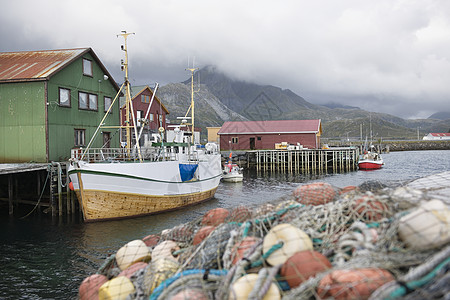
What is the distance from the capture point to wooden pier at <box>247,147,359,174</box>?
41219 millimetres

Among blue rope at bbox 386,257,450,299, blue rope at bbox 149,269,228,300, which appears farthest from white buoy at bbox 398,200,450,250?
blue rope at bbox 149,269,228,300

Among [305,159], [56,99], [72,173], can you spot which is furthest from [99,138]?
[305,159]

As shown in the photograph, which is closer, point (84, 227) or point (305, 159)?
point (84, 227)

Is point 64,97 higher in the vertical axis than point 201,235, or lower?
higher

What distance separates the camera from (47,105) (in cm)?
1742

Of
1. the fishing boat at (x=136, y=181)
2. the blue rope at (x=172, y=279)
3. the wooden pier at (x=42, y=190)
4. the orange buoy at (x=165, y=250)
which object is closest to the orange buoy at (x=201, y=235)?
the orange buoy at (x=165, y=250)

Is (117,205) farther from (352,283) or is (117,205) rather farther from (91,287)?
(352,283)

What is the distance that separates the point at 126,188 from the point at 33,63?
11276mm

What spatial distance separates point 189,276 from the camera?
157 inches

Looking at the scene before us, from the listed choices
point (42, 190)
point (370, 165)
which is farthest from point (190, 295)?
point (370, 165)

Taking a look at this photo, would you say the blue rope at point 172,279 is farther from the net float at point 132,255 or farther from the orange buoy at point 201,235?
the net float at point 132,255

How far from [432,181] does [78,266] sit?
8936 mm

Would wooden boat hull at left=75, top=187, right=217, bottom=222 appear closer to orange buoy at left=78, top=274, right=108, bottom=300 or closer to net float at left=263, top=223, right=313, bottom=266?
orange buoy at left=78, top=274, right=108, bottom=300

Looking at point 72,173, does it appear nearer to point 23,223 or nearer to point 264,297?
point 23,223
